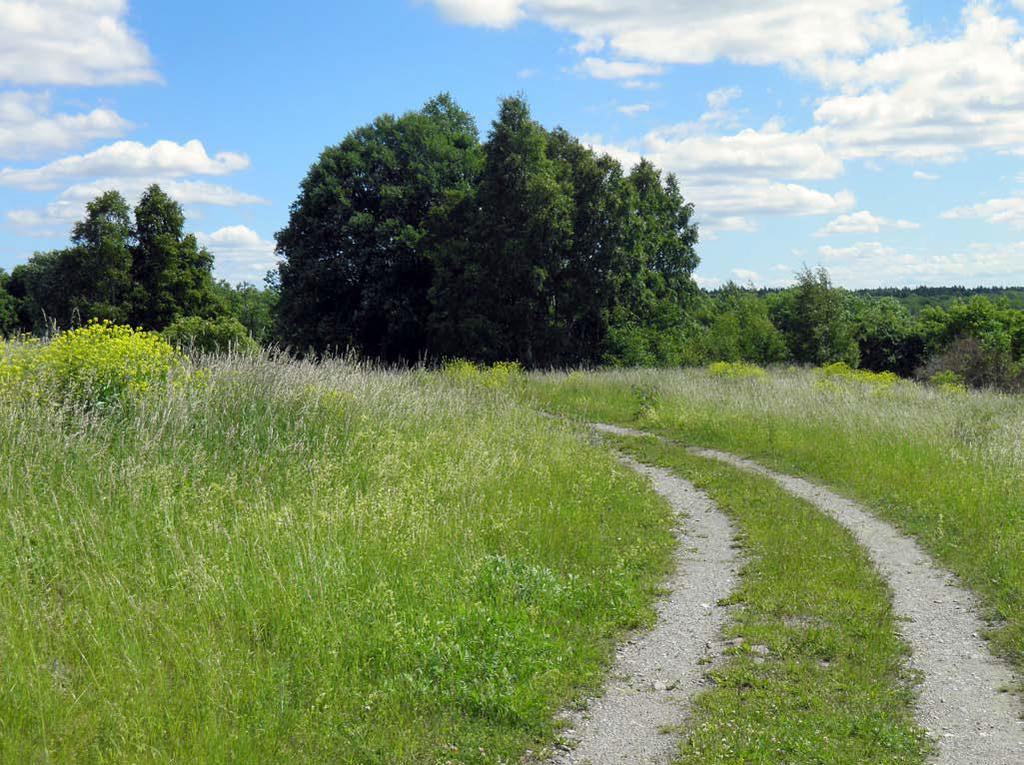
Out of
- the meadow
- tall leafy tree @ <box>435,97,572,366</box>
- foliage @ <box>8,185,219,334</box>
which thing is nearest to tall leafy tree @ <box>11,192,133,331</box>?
foliage @ <box>8,185,219,334</box>

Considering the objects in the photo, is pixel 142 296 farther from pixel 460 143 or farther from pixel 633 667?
pixel 633 667

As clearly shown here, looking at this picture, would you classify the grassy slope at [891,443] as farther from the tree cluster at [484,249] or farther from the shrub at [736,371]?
the tree cluster at [484,249]

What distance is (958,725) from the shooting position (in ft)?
17.1

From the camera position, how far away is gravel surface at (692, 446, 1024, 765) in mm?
4984

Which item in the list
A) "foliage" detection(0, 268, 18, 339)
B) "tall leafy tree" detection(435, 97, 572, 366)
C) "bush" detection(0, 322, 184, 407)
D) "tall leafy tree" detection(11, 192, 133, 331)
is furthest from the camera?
"foliage" detection(0, 268, 18, 339)

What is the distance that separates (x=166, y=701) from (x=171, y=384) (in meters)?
6.75

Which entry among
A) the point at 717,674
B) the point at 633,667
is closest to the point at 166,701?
the point at 633,667

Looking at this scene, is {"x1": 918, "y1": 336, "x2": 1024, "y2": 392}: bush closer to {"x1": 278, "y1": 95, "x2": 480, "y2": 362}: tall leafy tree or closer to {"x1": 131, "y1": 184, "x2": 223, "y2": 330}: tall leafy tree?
{"x1": 278, "y1": 95, "x2": 480, "y2": 362}: tall leafy tree

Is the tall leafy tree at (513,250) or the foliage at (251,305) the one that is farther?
the foliage at (251,305)

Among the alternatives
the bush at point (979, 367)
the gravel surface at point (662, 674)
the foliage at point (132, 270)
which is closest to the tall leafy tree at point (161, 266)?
the foliage at point (132, 270)

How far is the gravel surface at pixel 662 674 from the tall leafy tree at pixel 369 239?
117 feet

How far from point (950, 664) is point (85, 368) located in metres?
10.1

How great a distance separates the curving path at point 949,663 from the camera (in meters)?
4.98

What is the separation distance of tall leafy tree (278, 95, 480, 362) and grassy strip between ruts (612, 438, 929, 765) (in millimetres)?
35742
